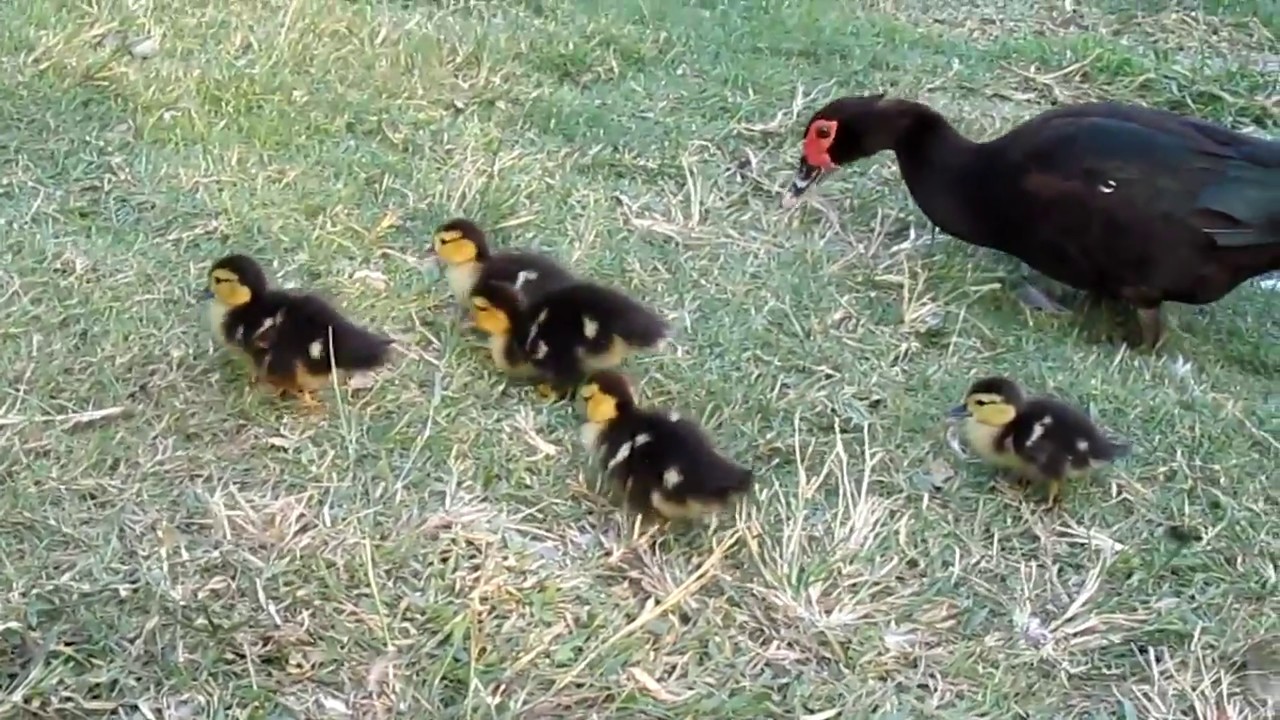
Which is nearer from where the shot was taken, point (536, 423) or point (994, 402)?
point (994, 402)

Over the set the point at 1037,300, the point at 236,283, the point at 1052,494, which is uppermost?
the point at 236,283

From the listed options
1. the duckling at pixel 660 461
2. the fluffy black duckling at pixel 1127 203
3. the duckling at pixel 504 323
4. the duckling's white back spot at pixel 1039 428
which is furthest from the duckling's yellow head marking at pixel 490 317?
the fluffy black duckling at pixel 1127 203

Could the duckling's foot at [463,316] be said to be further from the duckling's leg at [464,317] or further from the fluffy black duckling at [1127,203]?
the fluffy black duckling at [1127,203]

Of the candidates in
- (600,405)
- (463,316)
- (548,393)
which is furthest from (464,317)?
(600,405)

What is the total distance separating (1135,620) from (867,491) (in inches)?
20.7

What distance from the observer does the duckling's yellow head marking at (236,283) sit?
2.89m

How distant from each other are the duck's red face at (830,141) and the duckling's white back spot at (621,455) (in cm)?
144

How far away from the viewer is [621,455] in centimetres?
263

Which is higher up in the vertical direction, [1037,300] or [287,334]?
[287,334]

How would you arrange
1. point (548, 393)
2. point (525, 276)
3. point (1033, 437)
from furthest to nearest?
point (525, 276) < point (548, 393) < point (1033, 437)

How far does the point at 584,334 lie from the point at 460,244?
1.45 feet

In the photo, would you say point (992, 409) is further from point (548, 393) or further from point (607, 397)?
point (548, 393)

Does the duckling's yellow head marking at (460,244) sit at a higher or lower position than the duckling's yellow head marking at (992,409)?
lower

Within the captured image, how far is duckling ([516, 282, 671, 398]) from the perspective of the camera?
2898 mm
